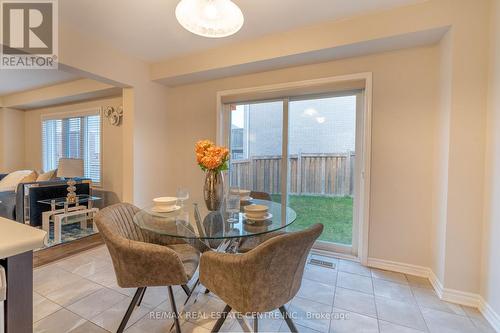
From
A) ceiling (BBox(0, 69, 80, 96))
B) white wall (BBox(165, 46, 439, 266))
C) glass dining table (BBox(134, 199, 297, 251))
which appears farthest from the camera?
ceiling (BBox(0, 69, 80, 96))

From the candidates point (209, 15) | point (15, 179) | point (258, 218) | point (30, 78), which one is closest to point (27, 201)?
point (15, 179)

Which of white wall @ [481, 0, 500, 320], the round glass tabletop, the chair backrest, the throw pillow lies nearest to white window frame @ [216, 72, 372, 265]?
white wall @ [481, 0, 500, 320]

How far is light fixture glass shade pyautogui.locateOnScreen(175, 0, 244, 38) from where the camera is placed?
1.46m

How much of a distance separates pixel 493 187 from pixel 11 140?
8306mm

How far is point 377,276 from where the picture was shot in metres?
2.28

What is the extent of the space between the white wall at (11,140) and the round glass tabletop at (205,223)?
5901mm

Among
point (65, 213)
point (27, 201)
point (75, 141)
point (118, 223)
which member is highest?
point (75, 141)

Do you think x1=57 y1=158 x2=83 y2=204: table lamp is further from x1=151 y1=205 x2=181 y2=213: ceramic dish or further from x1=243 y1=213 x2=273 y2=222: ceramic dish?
x1=243 y1=213 x2=273 y2=222: ceramic dish

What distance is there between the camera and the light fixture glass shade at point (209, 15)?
1.46m

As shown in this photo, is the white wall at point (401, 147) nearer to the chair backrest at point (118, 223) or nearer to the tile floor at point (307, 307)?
Answer: the tile floor at point (307, 307)

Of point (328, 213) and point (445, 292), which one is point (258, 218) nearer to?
point (328, 213)

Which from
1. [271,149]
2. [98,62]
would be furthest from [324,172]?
[98,62]

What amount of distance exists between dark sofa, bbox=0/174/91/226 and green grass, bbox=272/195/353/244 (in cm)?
341

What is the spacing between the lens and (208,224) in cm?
164
